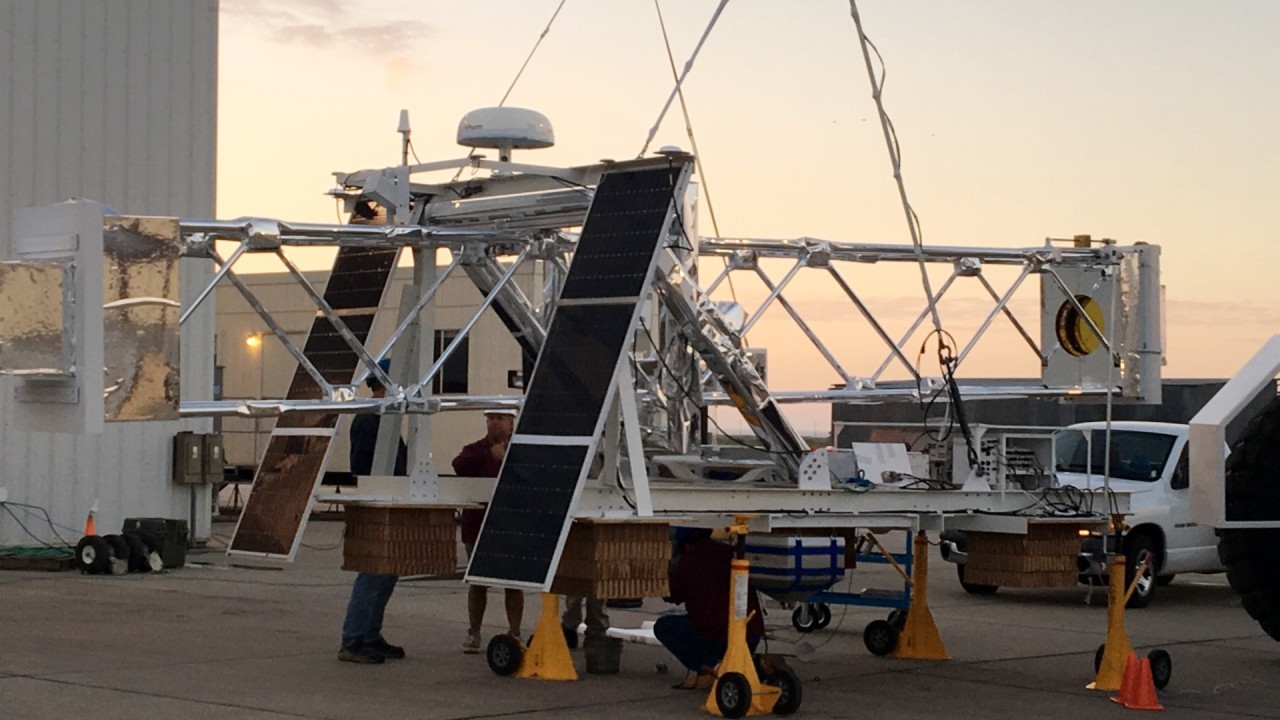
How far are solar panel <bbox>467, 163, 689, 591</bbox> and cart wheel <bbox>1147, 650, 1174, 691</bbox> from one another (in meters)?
4.28

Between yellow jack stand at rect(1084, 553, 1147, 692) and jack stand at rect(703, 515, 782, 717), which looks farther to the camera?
yellow jack stand at rect(1084, 553, 1147, 692)

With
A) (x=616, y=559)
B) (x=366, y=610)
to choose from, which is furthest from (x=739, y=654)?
(x=366, y=610)

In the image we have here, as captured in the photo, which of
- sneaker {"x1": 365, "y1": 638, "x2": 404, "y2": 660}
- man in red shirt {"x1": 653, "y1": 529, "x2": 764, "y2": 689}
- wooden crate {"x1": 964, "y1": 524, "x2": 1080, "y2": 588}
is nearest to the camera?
man in red shirt {"x1": 653, "y1": 529, "x2": 764, "y2": 689}

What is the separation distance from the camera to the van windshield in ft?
59.8

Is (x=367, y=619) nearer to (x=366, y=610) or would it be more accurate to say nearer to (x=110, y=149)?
(x=366, y=610)

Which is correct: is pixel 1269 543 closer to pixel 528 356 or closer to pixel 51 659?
pixel 528 356

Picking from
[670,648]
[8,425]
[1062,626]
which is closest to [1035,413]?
[1062,626]

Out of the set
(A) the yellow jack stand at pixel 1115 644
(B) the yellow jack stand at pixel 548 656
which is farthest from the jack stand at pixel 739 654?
(A) the yellow jack stand at pixel 1115 644

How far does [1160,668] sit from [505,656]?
14.5ft

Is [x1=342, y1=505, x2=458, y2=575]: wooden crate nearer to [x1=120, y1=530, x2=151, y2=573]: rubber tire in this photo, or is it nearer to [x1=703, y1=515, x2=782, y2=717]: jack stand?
[x1=703, y1=515, x2=782, y2=717]: jack stand

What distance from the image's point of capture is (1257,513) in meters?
11.8

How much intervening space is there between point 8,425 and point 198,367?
2.79 m

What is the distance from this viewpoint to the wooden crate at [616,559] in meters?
9.75

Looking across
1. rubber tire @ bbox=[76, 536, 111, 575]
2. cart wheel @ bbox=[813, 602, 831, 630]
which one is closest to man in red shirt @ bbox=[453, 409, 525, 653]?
cart wheel @ bbox=[813, 602, 831, 630]
